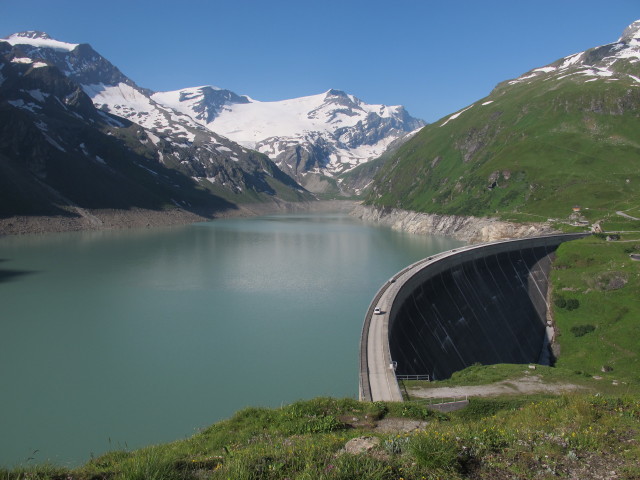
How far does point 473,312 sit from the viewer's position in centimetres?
4975

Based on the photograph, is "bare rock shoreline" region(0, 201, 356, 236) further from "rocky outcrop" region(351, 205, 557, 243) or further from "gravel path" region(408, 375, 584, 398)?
"gravel path" region(408, 375, 584, 398)

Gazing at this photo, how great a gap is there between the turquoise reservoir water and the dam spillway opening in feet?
18.3

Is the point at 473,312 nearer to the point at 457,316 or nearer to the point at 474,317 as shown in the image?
the point at 474,317

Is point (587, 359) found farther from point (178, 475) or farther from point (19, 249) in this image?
point (19, 249)

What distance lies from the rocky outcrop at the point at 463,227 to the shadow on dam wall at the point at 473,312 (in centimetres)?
3208

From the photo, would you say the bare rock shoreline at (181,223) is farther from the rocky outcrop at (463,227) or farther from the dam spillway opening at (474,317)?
the dam spillway opening at (474,317)

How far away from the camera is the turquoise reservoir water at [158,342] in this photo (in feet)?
91.7

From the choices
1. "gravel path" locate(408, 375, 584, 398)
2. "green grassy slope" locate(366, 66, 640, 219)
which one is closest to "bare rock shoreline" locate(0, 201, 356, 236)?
"green grassy slope" locate(366, 66, 640, 219)

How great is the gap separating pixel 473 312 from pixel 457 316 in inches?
160

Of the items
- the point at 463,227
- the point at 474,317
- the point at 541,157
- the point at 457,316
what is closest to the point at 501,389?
the point at 457,316

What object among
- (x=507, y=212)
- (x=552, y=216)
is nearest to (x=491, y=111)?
(x=507, y=212)

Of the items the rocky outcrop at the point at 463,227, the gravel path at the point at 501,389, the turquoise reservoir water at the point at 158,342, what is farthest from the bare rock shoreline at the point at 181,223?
the gravel path at the point at 501,389

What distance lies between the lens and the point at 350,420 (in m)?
15.3

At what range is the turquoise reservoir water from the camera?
27938mm
